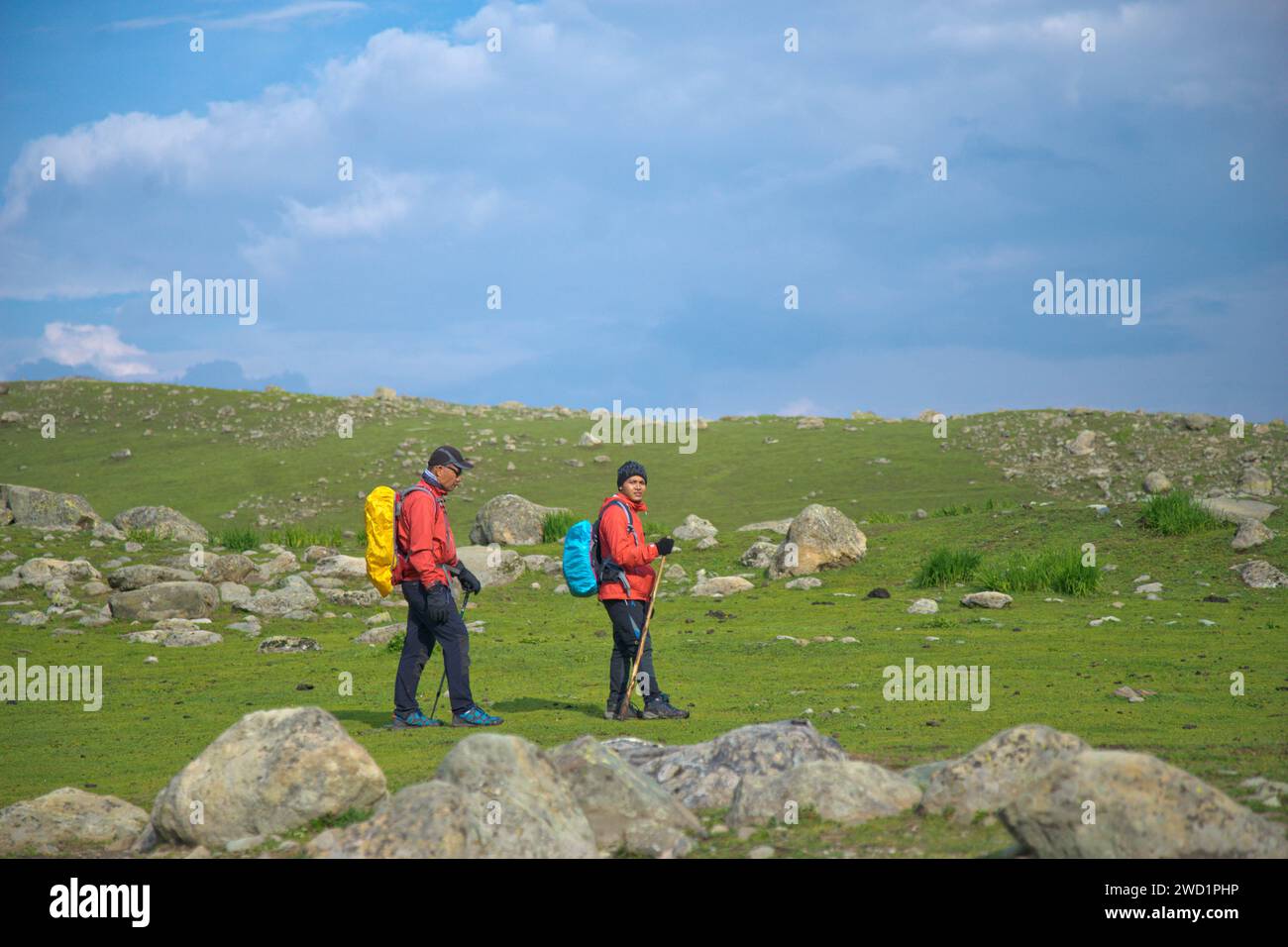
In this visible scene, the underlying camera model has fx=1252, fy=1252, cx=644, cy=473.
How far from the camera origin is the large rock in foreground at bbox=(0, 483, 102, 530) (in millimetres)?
28594

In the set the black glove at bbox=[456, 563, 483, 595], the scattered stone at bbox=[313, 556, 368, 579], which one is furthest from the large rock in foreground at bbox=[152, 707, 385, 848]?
the scattered stone at bbox=[313, 556, 368, 579]

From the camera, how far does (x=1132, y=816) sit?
20.7ft

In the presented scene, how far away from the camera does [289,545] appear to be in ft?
96.2

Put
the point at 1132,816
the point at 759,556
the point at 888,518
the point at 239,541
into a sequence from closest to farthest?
the point at 1132,816, the point at 759,556, the point at 239,541, the point at 888,518

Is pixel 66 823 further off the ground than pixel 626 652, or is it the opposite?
pixel 626 652

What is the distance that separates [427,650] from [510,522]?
1605 centimetres

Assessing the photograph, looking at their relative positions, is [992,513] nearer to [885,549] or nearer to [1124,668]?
[885,549]

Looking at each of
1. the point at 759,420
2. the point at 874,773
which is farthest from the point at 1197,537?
the point at 759,420

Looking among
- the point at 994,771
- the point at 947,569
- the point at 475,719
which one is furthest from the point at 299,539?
the point at 994,771

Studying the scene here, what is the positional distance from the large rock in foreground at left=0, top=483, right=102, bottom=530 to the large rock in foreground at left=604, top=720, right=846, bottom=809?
23.0 meters

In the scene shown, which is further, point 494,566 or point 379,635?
point 494,566

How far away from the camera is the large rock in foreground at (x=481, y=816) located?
6.98m

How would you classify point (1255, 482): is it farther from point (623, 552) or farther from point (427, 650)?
point (427, 650)

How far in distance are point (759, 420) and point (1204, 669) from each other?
3599cm
